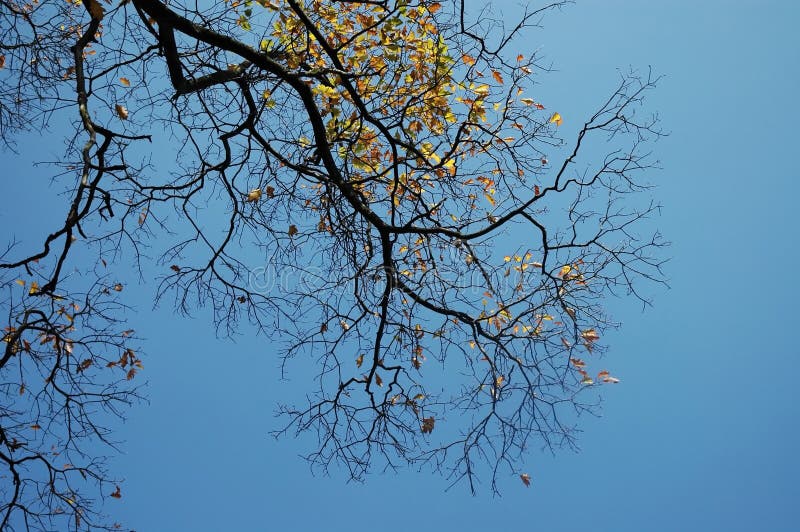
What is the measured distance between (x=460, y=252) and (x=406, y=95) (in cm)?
150

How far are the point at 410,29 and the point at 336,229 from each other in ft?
6.39

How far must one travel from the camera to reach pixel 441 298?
18.7ft

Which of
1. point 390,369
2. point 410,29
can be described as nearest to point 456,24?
point 410,29

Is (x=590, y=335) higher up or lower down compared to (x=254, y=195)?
lower down

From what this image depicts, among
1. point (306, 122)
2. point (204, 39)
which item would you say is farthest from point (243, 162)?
point (204, 39)

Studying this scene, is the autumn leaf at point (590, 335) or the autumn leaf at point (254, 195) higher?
the autumn leaf at point (254, 195)

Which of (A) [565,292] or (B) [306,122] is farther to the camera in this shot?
(B) [306,122]

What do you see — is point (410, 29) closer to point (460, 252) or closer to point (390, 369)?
point (460, 252)

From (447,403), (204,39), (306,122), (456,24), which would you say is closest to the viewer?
(204,39)

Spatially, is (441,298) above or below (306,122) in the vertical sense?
below

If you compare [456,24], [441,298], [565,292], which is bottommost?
[565,292]

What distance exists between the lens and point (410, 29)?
6.03 m

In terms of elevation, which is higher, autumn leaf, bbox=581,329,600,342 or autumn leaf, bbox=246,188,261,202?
autumn leaf, bbox=246,188,261,202

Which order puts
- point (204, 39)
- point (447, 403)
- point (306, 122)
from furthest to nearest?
1. point (306, 122)
2. point (447, 403)
3. point (204, 39)
